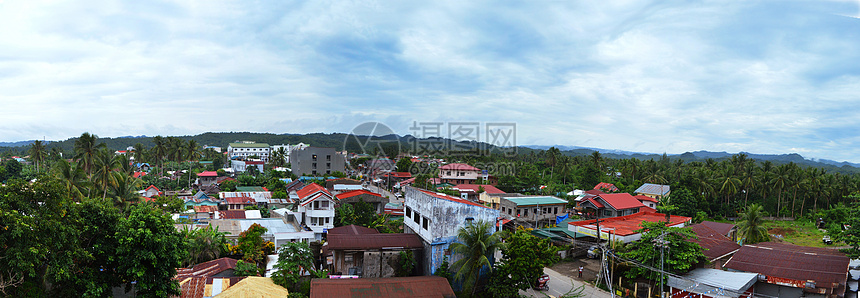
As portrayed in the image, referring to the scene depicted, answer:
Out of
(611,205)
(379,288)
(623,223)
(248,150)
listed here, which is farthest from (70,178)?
(248,150)

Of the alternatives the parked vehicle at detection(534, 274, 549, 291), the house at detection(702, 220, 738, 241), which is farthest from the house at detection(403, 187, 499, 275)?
the house at detection(702, 220, 738, 241)

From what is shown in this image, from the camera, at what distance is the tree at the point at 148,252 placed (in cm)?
1441

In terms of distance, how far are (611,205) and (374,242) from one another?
91.3 ft

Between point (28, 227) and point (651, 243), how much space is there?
1022 inches

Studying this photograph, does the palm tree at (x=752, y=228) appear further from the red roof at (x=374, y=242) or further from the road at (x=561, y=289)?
the red roof at (x=374, y=242)

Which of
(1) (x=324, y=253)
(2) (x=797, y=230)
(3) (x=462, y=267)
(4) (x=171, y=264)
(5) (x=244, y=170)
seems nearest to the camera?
(4) (x=171, y=264)

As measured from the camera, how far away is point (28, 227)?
12445 millimetres

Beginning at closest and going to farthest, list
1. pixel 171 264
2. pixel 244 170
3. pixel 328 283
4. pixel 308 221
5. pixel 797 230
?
1. pixel 171 264
2. pixel 328 283
3. pixel 308 221
4. pixel 797 230
5. pixel 244 170

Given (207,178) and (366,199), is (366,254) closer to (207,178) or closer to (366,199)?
(366,199)

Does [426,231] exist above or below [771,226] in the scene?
above

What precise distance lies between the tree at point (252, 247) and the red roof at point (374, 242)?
470 cm

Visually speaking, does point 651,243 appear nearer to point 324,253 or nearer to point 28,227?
point 324,253

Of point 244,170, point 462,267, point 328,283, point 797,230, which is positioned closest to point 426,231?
point 462,267

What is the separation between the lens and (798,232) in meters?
43.6
